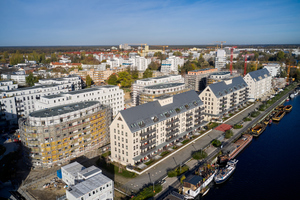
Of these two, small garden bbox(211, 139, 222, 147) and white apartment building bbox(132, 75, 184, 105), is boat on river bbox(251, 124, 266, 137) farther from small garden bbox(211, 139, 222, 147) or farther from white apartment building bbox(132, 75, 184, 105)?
white apartment building bbox(132, 75, 184, 105)

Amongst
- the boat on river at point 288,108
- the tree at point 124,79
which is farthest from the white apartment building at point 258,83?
the tree at point 124,79

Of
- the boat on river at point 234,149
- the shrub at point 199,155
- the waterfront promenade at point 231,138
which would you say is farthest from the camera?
the boat on river at point 234,149

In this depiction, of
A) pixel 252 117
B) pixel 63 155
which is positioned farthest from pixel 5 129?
pixel 252 117

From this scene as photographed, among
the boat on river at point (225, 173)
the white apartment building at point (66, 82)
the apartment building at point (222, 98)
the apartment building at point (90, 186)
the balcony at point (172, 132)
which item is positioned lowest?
the boat on river at point (225, 173)

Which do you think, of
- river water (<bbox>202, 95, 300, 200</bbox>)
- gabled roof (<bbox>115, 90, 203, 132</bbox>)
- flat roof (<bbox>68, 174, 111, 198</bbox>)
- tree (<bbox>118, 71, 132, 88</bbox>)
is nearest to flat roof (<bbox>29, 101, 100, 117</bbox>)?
gabled roof (<bbox>115, 90, 203, 132</bbox>)

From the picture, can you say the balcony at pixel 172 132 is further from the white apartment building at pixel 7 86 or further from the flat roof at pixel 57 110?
the white apartment building at pixel 7 86

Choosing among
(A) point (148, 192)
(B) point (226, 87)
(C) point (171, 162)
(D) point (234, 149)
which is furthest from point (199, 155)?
(B) point (226, 87)
